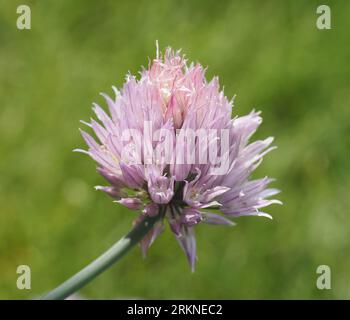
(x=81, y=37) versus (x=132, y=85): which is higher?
(x=81, y=37)

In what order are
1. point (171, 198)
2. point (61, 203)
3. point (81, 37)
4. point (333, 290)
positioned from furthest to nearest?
point (81, 37) → point (61, 203) → point (333, 290) → point (171, 198)

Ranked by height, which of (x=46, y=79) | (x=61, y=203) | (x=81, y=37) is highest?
(x=81, y=37)

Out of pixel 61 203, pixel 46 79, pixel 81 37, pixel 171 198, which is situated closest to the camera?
pixel 171 198

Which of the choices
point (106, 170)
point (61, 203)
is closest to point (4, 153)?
point (61, 203)

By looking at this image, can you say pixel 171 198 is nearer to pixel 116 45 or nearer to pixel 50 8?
pixel 116 45

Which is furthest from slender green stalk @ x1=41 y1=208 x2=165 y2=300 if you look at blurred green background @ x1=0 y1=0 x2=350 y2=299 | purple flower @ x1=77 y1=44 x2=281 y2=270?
blurred green background @ x1=0 y1=0 x2=350 y2=299

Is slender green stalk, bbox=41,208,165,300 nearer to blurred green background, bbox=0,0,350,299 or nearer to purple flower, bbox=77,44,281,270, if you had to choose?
purple flower, bbox=77,44,281,270
